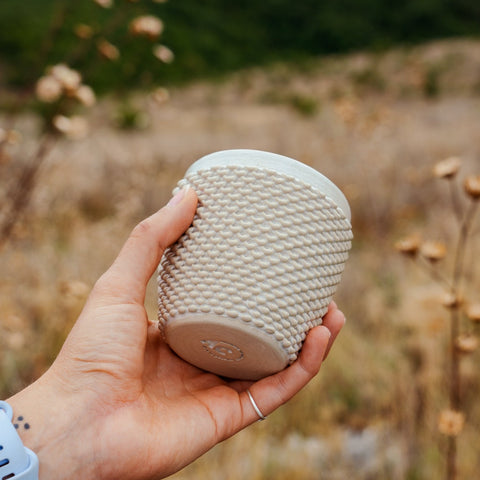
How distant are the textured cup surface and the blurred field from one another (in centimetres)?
71

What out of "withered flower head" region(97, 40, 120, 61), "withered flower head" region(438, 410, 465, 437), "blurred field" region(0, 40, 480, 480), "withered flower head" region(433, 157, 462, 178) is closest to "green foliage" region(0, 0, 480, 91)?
"blurred field" region(0, 40, 480, 480)

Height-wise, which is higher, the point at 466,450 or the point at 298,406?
the point at 466,450

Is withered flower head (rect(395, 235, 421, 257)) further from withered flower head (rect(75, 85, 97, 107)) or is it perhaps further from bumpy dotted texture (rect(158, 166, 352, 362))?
withered flower head (rect(75, 85, 97, 107))

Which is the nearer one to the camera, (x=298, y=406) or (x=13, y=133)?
(x=13, y=133)

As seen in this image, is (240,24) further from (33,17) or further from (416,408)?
(416,408)

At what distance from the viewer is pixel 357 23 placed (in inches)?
A: 663

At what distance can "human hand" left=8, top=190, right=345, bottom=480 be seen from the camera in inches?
36.4

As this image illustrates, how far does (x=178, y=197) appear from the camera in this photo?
908 mm

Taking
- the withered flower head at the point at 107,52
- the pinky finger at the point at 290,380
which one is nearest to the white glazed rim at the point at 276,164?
the pinky finger at the point at 290,380

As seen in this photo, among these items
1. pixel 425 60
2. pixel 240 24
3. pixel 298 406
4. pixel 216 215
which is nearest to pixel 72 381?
pixel 216 215

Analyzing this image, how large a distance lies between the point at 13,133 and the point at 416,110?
23.6 feet

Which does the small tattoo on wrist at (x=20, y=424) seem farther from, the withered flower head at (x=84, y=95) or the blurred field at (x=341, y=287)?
the withered flower head at (x=84, y=95)

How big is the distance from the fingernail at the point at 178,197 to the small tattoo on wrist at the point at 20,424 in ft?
1.39

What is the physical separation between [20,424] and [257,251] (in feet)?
1.58
